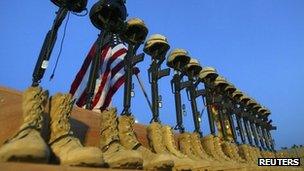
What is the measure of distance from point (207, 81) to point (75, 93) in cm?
447

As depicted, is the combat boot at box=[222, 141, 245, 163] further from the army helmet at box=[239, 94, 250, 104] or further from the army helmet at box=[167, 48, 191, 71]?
the army helmet at box=[239, 94, 250, 104]

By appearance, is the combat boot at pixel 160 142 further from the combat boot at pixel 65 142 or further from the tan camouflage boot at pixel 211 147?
the tan camouflage boot at pixel 211 147

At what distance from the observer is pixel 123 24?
224 inches

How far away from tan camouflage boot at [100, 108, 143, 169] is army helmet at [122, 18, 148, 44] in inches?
112

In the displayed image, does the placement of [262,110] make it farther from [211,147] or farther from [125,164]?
[125,164]

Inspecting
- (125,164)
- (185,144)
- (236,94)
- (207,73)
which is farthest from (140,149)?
(236,94)

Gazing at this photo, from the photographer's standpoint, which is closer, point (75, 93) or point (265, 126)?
point (75, 93)

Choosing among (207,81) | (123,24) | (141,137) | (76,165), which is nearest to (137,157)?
(76,165)

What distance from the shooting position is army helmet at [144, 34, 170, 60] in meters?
6.80

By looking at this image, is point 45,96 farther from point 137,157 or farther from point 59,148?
point 137,157

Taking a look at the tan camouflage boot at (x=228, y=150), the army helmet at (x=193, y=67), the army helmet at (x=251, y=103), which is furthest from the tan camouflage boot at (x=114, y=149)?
the army helmet at (x=251, y=103)

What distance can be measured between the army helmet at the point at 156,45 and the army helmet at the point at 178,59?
0.86 m

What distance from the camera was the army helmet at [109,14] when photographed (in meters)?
5.29

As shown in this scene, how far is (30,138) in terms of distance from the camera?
7.80 ft
